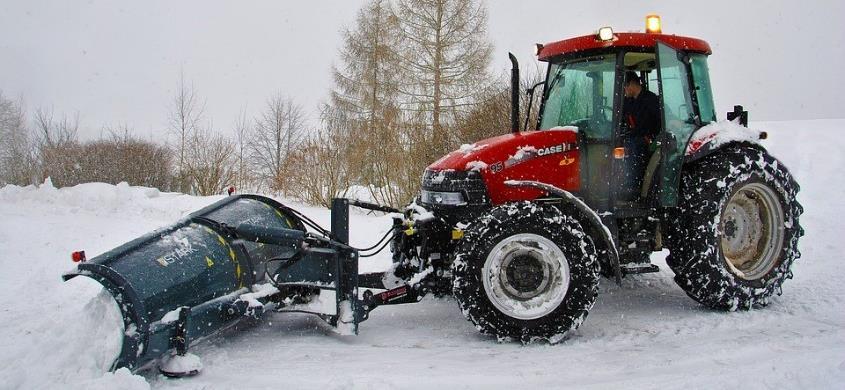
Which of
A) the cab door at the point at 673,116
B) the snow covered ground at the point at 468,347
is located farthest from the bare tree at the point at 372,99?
the cab door at the point at 673,116

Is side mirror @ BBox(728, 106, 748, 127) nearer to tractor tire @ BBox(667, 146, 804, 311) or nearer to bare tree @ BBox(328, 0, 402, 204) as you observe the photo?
tractor tire @ BBox(667, 146, 804, 311)

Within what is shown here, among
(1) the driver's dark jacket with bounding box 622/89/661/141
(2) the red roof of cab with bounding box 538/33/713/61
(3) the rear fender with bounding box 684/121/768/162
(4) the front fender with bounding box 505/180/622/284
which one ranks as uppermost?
(2) the red roof of cab with bounding box 538/33/713/61

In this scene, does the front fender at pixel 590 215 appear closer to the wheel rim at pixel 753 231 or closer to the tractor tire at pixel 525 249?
the tractor tire at pixel 525 249

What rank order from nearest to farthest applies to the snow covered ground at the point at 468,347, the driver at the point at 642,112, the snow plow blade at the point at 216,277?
1. the snow covered ground at the point at 468,347
2. the snow plow blade at the point at 216,277
3. the driver at the point at 642,112

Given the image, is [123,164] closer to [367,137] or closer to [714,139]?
[367,137]

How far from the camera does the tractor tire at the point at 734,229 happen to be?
5.07 metres

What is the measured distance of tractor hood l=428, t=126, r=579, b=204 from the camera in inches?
190

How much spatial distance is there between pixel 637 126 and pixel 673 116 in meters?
0.30

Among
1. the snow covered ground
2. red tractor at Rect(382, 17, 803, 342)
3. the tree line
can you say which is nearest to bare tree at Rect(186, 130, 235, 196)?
the tree line

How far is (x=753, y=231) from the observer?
558 cm

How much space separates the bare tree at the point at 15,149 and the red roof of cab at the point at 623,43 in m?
21.8

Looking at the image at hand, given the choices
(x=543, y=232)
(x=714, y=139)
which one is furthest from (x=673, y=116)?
(x=543, y=232)

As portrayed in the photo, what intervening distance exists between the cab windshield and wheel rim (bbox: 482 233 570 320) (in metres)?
1.17

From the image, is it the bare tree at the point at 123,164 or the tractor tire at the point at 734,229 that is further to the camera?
the bare tree at the point at 123,164
